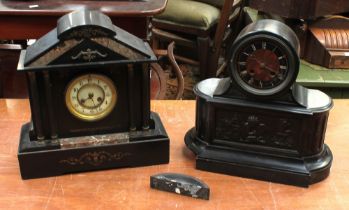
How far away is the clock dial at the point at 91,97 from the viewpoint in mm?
969

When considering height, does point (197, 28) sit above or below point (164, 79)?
above

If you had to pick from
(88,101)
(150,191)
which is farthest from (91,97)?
(150,191)

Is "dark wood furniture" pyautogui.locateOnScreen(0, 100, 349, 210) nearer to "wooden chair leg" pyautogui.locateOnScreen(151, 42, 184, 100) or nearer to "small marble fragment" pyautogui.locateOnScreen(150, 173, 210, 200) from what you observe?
"small marble fragment" pyautogui.locateOnScreen(150, 173, 210, 200)

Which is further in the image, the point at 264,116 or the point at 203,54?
the point at 203,54

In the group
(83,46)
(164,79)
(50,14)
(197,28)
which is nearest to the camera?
(83,46)

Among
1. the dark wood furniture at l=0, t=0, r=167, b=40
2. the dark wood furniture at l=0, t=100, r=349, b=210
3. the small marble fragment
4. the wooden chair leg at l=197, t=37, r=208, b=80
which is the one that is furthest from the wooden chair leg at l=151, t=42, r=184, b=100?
the small marble fragment

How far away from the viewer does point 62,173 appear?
102cm

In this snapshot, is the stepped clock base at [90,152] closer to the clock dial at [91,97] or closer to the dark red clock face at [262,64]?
the clock dial at [91,97]

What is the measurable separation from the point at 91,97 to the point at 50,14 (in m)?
0.77

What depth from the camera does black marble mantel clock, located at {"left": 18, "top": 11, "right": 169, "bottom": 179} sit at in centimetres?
92

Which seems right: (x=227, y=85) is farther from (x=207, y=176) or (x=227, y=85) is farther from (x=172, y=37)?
(x=172, y=37)

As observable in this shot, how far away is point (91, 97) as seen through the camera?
3.24 feet

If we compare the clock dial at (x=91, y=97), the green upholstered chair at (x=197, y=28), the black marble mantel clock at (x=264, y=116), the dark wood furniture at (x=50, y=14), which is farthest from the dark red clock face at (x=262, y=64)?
the green upholstered chair at (x=197, y=28)

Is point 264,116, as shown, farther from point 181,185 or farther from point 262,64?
point 181,185
